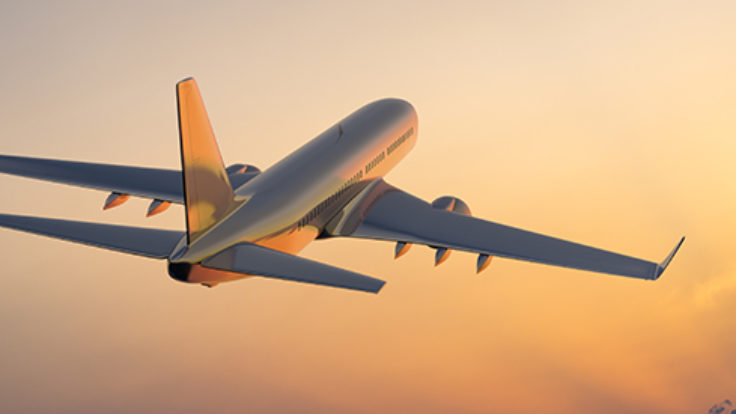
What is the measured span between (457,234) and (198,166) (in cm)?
1281

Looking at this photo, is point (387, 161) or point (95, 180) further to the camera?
point (387, 161)

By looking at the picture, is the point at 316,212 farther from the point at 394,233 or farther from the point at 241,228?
the point at 241,228

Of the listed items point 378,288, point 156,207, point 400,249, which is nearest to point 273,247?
point 400,249

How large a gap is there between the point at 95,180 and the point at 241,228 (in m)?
11.7

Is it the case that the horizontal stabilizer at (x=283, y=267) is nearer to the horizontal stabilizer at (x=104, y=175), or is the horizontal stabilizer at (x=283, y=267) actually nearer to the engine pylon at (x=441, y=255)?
the engine pylon at (x=441, y=255)

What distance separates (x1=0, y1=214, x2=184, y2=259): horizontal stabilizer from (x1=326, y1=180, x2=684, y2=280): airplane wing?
34.6 feet

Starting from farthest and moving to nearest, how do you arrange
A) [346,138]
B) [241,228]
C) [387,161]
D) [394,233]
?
[387,161], [346,138], [394,233], [241,228]

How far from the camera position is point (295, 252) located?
3684 centimetres

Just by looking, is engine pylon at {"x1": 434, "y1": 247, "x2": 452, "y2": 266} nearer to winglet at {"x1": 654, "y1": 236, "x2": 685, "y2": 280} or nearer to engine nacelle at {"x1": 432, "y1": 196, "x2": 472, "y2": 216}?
engine nacelle at {"x1": 432, "y1": 196, "x2": 472, "y2": 216}

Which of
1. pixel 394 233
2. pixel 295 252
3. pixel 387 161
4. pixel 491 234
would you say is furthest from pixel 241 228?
pixel 387 161

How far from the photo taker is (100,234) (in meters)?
29.5

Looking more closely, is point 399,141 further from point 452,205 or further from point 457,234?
point 457,234

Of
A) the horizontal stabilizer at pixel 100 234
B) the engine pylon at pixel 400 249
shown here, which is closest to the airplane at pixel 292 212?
the horizontal stabilizer at pixel 100 234

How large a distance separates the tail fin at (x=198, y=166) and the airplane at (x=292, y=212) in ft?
0.12
